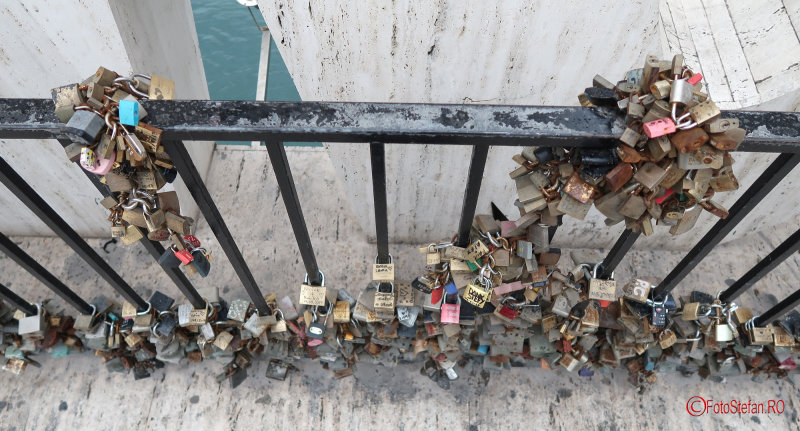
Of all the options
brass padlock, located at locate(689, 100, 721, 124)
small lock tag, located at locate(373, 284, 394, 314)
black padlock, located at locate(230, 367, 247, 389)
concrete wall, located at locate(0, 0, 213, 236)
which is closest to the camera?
brass padlock, located at locate(689, 100, 721, 124)

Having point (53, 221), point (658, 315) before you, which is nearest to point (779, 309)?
point (658, 315)

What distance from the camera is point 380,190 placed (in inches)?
62.7

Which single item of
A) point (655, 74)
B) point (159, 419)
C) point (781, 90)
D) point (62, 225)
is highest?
point (781, 90)

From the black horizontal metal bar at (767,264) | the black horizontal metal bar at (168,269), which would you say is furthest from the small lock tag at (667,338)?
the black horizontal metal bar at (168,269)

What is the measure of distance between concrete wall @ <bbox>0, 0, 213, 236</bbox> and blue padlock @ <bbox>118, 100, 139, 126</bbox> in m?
0.88

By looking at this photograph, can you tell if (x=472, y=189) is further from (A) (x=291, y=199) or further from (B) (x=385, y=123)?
(A) (x=291, y=199)

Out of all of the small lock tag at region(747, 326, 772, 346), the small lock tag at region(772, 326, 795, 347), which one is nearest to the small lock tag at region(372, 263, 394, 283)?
the small lock tag at region(747, 326, 772, 346)

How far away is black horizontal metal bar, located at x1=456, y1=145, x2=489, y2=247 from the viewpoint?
4.68 feet

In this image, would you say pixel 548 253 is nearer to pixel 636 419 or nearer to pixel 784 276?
pixel 636 419

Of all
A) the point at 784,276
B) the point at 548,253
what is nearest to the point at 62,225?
the point at 548,253

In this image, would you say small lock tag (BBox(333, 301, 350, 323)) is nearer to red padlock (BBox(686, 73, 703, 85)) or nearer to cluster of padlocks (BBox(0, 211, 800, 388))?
cluster of padlocks (BBox(0, 211, 800, 388))

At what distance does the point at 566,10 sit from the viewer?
182 cm

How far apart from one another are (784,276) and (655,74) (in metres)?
2.36

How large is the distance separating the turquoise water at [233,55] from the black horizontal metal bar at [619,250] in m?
6.00
